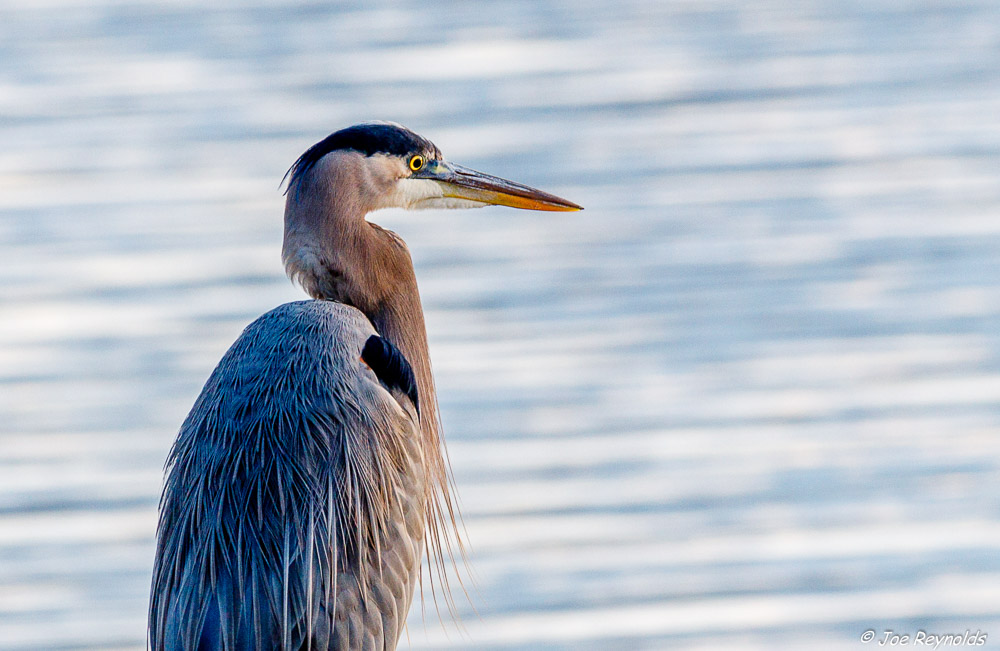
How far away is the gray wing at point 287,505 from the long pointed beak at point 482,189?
63 centimetres

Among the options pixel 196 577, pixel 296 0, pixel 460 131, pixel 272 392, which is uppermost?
pixel 296 0

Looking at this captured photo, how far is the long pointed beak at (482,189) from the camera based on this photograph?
4352 mm

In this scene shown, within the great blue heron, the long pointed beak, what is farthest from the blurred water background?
the great blue heron

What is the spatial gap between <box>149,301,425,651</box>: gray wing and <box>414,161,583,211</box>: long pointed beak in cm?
63

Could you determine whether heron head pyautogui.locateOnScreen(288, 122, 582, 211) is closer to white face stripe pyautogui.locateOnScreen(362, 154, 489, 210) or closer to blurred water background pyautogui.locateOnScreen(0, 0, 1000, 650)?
white face stripe pyautogui.locateOnScreen(362, 154, 489, 210)

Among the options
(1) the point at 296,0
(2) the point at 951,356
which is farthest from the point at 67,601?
(1) the point at 296,0

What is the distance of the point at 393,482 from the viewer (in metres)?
3.83

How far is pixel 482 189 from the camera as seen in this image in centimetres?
445

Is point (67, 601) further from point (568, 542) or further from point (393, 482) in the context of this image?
point (393, 482)

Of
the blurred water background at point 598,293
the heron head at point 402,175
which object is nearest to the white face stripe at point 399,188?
the heron head at point 402,175

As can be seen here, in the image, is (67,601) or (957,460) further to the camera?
(957,460)

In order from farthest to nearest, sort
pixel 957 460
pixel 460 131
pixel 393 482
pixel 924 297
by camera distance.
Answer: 1. pixel 460 131
2. pixel 924 297
3. pixel 957 460
4. pixel 393 482

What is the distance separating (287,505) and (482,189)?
3.93 feet

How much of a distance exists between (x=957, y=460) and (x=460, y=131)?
3.72 m
